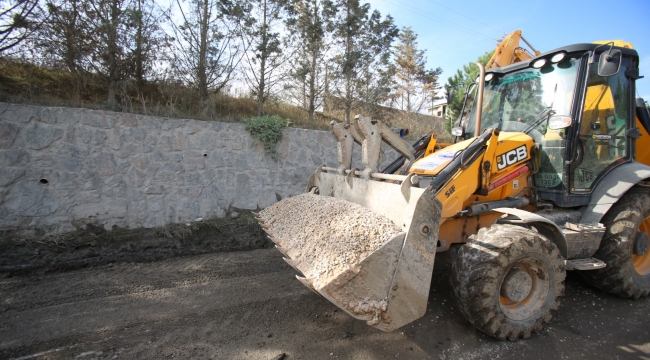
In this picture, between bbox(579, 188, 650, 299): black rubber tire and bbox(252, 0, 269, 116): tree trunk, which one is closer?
bbox(579, 188, 650, 299): black rubber tire

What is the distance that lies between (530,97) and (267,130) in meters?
4.59

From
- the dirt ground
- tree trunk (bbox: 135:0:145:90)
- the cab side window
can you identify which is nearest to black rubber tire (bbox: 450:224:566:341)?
the dirt ground

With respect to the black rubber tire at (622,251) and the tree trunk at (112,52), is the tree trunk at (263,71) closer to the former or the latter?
the tree trunk at (112,52)

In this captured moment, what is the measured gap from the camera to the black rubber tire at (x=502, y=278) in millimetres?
2824

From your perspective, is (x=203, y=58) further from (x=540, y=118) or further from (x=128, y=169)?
(x=540, y=118)

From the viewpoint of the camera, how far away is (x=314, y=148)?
24.7 feet

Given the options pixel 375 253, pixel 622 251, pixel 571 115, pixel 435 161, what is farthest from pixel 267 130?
pixel 622 251

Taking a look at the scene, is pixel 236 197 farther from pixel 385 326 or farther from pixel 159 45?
pixel 385 326

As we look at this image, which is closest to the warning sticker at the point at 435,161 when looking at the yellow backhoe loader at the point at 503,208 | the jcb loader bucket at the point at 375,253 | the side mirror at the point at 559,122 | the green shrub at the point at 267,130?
the yellow backhoe loader at the point at 503,208

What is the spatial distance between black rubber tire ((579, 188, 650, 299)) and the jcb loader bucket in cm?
243

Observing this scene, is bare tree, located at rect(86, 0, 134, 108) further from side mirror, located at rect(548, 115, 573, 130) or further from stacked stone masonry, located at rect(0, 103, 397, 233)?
side mirror, located at rect(548, 115, 573, 130)

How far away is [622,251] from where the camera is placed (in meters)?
3.72

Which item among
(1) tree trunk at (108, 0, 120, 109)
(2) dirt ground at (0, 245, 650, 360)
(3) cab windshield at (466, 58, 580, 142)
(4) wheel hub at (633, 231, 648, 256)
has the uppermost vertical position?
(1) tree trunk at (108, 0, 120, 109)

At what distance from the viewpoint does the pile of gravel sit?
260cm
